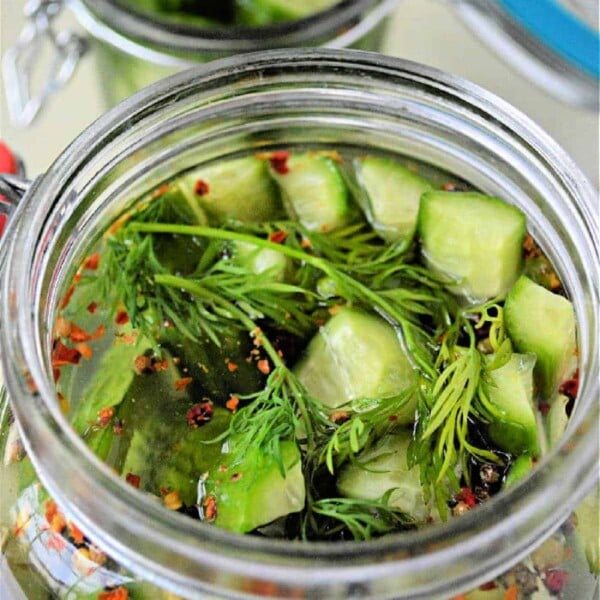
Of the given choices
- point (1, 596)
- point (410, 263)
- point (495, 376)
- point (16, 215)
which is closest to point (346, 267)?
point (410, 263)

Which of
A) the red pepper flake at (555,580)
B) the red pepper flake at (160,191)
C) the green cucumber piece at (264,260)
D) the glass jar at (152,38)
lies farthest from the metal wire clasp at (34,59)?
the red pepper flake at (555,580)

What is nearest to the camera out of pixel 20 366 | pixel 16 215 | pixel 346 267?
pixel 20 366

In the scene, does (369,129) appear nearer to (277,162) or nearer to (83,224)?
(277,162)

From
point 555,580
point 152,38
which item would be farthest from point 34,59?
point 555,580

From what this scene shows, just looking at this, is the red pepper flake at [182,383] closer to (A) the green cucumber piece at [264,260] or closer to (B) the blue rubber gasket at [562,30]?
(A) the green cucumber piece at [264,260]

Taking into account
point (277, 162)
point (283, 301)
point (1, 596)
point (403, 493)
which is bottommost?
point (1, 596)

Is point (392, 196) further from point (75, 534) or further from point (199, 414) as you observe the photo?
point (75, 534)

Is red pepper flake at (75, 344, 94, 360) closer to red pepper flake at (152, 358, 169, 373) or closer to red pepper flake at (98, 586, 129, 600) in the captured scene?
red pepper flake at (152, 358, 169, 373)

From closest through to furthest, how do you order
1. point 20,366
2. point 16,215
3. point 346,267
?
point 20,366 → point 16,215 → point 346,267
